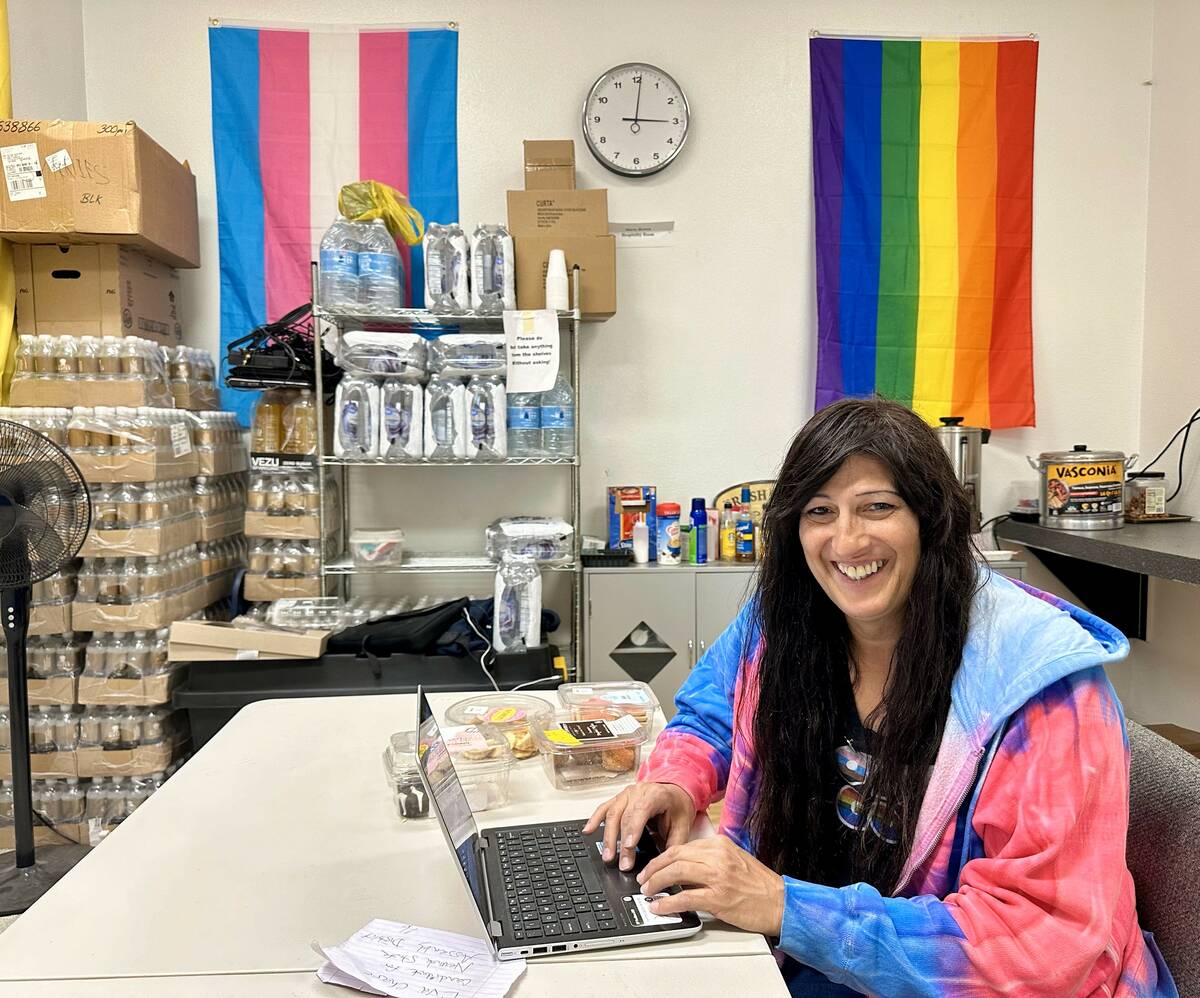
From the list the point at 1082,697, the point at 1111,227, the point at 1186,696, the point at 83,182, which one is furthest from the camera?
the point at 1111,227

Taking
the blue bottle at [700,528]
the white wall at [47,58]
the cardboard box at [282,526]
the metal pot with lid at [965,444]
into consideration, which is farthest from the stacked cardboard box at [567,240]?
the white wall at [47,58]

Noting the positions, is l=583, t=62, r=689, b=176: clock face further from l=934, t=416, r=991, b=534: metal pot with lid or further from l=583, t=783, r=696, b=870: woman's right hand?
l=583, t=783, r=696, b=870: woman's right hand

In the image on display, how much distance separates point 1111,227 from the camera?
3.43 metres

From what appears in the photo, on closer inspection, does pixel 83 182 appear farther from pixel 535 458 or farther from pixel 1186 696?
pixel 1186 696

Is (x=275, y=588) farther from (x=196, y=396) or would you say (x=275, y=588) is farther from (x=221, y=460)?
(x=196, y=396)

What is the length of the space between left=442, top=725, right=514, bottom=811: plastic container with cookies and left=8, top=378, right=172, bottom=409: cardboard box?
182cm

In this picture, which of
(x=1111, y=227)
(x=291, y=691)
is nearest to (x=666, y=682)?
(x=291, y=691)

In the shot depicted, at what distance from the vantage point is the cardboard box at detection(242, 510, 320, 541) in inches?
116

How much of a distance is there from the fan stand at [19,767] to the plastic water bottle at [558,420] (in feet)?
5.24

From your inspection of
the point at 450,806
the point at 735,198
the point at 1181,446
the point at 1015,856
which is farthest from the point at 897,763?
the point at 1181,446

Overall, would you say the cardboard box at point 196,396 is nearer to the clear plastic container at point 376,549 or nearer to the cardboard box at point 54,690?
the clear plastic container at point 376,549

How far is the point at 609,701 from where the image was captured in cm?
168

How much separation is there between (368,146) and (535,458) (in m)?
1.42

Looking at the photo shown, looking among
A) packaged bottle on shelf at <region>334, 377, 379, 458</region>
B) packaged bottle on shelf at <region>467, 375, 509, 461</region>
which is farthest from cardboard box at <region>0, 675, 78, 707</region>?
packaged bottle on shelf at <region>467, 375, 509, 461</region>
